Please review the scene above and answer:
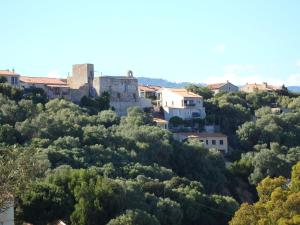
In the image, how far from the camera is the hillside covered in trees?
27281 millimetres

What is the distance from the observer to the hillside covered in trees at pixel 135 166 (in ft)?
89.5

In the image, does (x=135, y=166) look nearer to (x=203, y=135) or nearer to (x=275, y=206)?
(x=203, y=135)

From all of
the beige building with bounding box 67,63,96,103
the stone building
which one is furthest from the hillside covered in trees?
the stone building

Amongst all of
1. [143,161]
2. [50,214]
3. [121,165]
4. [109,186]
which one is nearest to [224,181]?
[143,161]

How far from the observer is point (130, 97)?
69.2 meters

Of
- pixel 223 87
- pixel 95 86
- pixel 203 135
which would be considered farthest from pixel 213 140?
pixel 223 87

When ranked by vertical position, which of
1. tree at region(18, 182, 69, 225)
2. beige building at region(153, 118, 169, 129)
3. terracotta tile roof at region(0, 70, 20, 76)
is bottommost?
tree at region(18, 182, 69, 225)

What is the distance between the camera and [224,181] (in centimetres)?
5247

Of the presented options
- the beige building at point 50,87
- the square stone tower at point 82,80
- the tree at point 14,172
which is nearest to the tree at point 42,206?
the tree at point 14,172

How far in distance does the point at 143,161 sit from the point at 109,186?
14.4m

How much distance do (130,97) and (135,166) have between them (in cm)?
2466

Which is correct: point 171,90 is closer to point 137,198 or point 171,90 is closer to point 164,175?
point 164,175

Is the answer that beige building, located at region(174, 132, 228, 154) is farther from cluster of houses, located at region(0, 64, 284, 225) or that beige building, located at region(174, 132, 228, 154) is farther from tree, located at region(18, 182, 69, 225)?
tree, located at region(18, 182, 69, 225)

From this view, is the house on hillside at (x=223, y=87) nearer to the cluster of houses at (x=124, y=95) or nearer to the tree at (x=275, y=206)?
the cluster of houses at (x=124, y=95)
